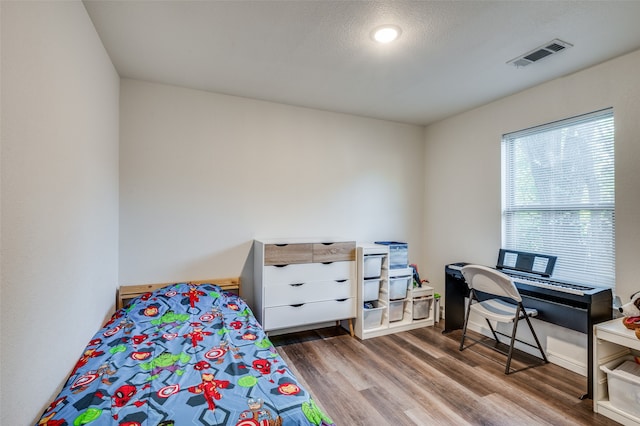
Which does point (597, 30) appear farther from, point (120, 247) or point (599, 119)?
point (120, 247)

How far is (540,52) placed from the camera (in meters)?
2.24

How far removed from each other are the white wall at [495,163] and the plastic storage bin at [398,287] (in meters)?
0.70

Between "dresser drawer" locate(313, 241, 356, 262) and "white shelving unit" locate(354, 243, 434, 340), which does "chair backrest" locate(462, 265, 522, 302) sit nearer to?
"white shelving unit" locate(354, 243, 434, 340)

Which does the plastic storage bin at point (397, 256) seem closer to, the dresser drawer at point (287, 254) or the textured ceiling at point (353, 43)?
the dresser drawer at point (287, 254)

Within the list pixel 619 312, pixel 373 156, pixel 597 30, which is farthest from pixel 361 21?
pixel 619 312

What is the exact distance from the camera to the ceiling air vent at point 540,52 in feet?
6.99

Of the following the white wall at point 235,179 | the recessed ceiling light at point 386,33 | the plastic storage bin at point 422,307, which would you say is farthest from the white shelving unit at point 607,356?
the recessed ceiling light at point 386,33

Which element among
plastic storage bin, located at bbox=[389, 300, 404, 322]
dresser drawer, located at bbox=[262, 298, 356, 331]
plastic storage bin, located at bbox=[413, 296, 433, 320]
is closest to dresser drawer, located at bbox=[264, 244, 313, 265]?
dresser drawer, located at bbox=[262, 298, 356, 331]

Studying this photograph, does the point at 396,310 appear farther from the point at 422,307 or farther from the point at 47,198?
the point at 47,198

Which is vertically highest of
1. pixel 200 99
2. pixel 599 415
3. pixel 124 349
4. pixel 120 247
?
pixel 200 99

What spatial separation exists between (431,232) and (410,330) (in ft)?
4.32

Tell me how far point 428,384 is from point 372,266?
1233 mm

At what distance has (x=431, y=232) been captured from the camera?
4059mm

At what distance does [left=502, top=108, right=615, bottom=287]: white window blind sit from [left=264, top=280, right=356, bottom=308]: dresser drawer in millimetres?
1729
